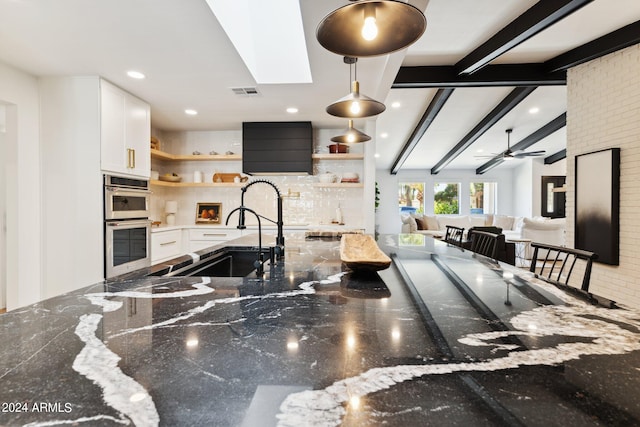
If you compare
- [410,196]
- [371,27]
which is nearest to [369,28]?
[371,27]

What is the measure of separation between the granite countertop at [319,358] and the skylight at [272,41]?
2.27m

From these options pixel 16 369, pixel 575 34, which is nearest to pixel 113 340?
pixel 16 369

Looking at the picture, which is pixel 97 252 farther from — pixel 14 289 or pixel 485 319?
pixel 485 319

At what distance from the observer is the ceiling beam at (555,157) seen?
28.1 feet

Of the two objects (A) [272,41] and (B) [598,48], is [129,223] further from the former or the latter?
(B) [598,48]

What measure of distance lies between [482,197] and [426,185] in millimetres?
2015

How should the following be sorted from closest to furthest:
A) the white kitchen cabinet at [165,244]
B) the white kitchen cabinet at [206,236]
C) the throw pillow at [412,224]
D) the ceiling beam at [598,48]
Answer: the ceiling beam at [598,48], the white kitchen cabinet at [165,244], the white kitchen cabinet at [206,236], the throw pillow at [412,224]

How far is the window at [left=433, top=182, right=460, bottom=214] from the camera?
11.2 meters

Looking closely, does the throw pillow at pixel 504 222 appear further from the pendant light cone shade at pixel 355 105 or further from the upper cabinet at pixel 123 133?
the upper cabinet at pixel 123 133

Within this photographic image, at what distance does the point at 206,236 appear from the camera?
4465 millimetres

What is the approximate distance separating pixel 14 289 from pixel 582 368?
158 inches

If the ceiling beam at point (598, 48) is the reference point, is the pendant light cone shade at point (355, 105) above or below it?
below

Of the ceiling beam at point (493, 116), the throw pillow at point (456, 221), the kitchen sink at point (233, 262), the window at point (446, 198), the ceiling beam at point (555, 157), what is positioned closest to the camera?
the kitchen sink at point (233, 262)

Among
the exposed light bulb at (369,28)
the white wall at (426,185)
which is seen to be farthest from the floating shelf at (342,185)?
the white wall at (426,185)
